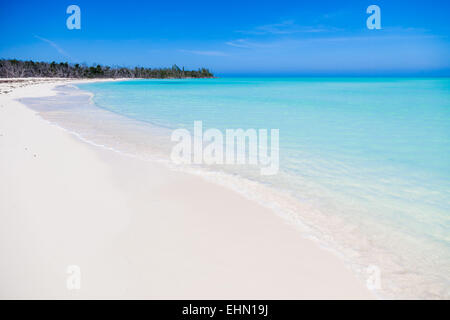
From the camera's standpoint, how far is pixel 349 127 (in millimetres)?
10516

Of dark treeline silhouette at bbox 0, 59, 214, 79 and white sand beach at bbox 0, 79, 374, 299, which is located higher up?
dark treeline silhouette at bbox 0, 59, 214, 79

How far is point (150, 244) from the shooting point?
2664 millimetres

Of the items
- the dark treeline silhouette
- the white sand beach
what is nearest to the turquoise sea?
the white sand beach

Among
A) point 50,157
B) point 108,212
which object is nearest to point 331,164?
point 108,212

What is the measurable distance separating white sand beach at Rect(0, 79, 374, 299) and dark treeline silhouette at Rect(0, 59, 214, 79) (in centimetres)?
8353

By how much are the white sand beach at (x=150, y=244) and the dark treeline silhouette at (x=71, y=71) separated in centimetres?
8353

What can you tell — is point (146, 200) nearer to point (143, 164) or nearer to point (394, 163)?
point (143, 164)

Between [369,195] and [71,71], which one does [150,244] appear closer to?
[369,195]

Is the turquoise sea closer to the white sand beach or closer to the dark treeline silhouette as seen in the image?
the white sand beach

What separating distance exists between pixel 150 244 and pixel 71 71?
103448 millimetres

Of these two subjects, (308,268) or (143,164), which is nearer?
(308,268)

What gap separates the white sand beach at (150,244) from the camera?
2189 mm

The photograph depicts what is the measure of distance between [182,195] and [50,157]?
2.93m

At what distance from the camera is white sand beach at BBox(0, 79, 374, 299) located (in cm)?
219
